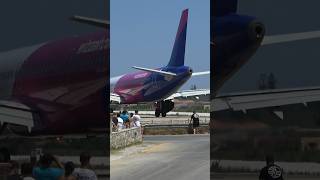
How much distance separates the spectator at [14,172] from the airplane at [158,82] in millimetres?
23646

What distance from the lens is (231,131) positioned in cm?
764

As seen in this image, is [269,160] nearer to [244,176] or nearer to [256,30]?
[244,176]

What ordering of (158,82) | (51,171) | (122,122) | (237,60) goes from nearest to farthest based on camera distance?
(51,171)
(237,60)
(122,122)
(158,82)

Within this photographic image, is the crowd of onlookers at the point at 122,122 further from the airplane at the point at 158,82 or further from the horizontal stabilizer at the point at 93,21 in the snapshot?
the airplane at the point at 158,82

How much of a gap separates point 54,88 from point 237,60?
2.66 meters

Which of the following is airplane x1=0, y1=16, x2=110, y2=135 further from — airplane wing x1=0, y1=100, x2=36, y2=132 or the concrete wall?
the concrete wall

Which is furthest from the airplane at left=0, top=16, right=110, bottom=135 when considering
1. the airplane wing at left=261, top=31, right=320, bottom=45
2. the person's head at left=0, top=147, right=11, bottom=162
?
the airplane wing at left=261, top=31, right=320, bottom=45

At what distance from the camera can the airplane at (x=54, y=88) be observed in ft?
25.5

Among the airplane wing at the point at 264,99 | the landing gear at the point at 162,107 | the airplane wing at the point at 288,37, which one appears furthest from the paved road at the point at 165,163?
the landing gear at the point at 162,107

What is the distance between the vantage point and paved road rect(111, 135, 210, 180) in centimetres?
1096

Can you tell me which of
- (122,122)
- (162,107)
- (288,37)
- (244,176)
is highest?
(288,37)

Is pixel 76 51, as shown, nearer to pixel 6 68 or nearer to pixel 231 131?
pixel 6 68

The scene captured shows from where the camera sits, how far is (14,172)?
716cm

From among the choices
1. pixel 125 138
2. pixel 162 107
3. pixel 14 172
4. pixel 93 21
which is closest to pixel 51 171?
pixel 14 172
